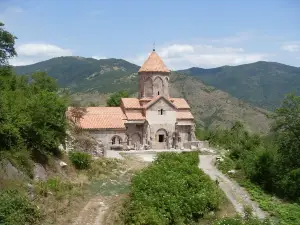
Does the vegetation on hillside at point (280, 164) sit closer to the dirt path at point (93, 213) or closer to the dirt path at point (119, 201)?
the dirt path at point (119, 201)

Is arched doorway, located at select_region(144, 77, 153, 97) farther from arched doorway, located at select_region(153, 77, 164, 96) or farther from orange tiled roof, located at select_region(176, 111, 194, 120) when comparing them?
orange tiled roof, located at select_region(176, 111, 194, 120)

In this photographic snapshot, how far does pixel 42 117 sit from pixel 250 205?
508 inches

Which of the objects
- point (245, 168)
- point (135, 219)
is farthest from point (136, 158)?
point (135, 219)

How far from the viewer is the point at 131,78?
504 feet

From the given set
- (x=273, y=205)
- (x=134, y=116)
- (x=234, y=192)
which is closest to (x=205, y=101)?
(x=134, y=116)

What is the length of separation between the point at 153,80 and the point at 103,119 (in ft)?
23.2

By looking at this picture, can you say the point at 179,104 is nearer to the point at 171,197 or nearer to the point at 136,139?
the point at 136,139

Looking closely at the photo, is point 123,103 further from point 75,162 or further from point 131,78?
point 131,78

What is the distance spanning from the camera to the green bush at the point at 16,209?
13.5 meters

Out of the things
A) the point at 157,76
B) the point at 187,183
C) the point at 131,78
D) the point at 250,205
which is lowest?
the point at 250,205

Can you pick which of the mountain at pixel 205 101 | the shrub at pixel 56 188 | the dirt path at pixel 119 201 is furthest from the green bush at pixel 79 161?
the mountain at pixel 205 101

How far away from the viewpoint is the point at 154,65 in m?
38.4

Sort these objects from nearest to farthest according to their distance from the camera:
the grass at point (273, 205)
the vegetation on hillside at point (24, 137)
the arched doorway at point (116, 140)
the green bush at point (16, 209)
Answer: the green bush at point (16, 209) → the vegetation on hillside at point (24, 137) → the grass at point (273, 205) → the arched doorway at point (116, 140)

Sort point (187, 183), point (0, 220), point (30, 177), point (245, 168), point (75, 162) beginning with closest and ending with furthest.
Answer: point (0, 220) < point (30, 177) < point (187, 183) < point (75, 162) < point (245, 168)
